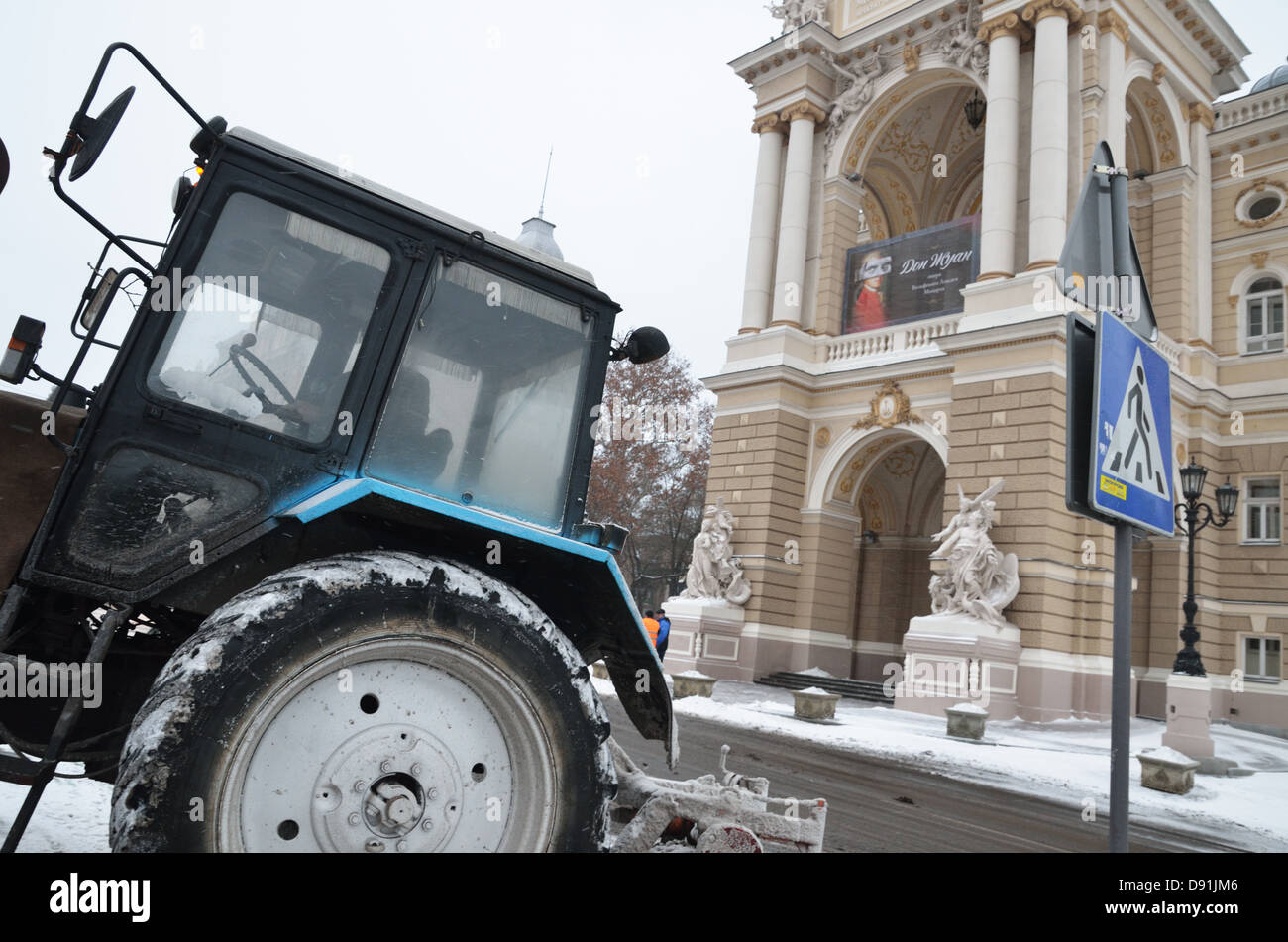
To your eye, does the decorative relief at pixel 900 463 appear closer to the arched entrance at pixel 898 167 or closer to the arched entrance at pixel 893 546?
the arched entrance at pixel 893 546

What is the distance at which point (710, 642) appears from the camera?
22.0 m

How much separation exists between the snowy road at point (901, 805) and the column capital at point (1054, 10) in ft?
58.9

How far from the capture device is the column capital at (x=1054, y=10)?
1978 centimetres

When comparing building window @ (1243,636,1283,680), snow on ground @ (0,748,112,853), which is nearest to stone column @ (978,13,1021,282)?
building window @ (1243,636,1283,680)

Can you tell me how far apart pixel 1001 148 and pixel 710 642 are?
1366cm

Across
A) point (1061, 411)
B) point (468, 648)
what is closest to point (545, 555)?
point (468, 648)


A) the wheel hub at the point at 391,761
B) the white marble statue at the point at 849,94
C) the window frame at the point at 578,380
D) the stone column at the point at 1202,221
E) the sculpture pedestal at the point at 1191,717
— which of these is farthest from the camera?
the white marble statue at the point at 849,94

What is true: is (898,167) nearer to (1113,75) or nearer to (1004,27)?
(1004,27)

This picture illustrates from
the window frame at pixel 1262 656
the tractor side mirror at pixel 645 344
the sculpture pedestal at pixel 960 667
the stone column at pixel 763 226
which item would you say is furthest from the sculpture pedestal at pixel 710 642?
the tractor side mirror at pixel 645 344

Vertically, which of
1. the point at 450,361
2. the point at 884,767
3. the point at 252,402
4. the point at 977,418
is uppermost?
the point at 977,418

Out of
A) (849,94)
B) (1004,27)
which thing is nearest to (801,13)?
(849,94)

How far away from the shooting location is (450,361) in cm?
304
